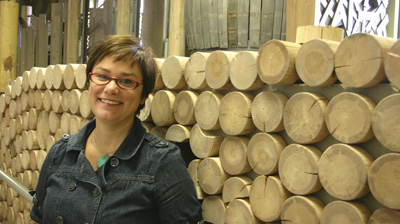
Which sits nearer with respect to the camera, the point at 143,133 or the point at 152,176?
the point at 152,176

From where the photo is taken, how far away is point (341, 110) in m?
1.74

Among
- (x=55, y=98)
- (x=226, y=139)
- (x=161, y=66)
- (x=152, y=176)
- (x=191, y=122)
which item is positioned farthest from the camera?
(x=55, y=98)

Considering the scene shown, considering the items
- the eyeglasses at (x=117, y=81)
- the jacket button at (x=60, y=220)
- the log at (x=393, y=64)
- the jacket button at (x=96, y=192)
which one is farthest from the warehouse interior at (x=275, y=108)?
the jacket button at (x=60, y=220)

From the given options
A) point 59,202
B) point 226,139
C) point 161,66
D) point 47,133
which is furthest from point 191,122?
point 47,133

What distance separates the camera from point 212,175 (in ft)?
7.77

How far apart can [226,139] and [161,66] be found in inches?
31.1

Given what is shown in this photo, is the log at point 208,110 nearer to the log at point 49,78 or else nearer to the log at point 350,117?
the log at point 350,117

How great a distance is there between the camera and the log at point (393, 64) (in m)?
1.54

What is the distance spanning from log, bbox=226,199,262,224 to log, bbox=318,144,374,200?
483 millimetres

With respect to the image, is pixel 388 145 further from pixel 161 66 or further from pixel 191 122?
pixel 161 66

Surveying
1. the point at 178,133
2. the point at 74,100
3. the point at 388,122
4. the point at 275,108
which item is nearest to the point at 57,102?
→ the point at 74,100

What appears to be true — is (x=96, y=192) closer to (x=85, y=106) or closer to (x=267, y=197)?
(x=267, y=197)

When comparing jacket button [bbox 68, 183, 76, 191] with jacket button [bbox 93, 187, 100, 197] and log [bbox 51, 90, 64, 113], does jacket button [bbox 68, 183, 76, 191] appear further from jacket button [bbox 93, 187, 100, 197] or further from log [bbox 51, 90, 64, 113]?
log [bbox 51, 90, 64, 113]

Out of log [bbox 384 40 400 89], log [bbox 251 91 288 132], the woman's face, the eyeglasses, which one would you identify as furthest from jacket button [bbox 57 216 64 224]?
log [bbox 384 40 400 89]
